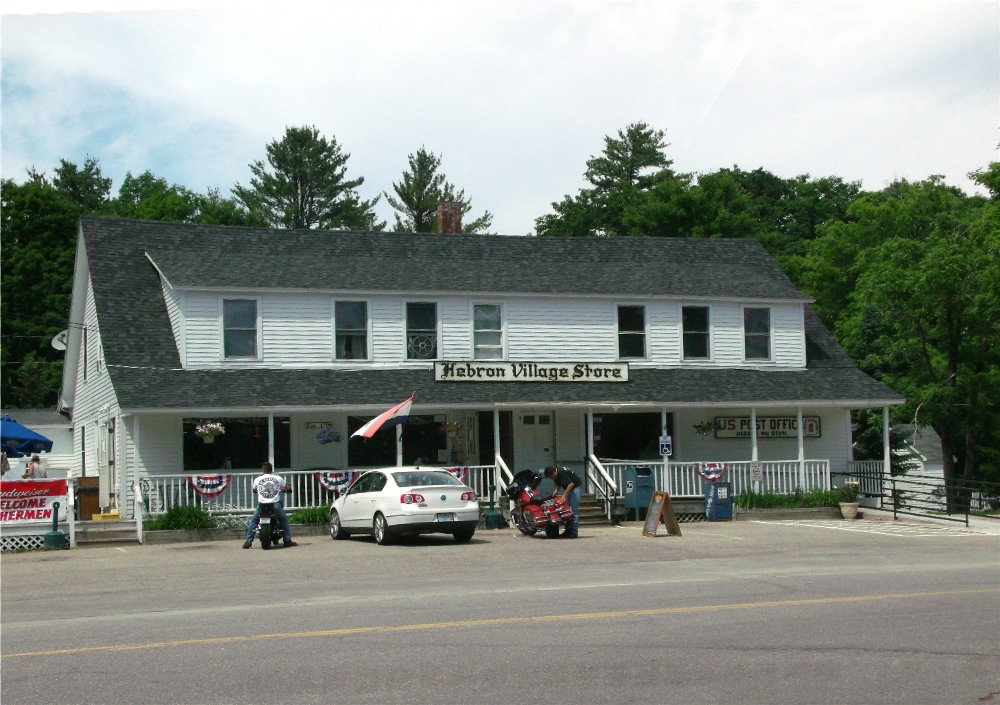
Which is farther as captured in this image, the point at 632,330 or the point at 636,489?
the point at 632,330

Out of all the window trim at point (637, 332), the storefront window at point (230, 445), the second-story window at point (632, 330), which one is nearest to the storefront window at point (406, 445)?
the storefront window at point (230, 445)

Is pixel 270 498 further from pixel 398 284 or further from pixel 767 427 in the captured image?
pixel 767 427

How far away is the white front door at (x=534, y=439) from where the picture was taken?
101 ft

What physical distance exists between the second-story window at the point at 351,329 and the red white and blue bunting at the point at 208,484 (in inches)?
184

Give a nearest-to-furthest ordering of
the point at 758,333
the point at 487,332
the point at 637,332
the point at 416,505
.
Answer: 1. the point at 416,505
2. the point at 487,332
3. the point at 637,332
4. the point at 758,333

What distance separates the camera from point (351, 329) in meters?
29.3

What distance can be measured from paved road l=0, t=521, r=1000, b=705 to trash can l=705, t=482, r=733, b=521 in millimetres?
8419

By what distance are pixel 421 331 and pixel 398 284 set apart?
1.30 metres

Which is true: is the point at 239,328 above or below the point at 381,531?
above

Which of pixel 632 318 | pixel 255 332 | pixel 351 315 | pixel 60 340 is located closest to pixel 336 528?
pixel 255 332

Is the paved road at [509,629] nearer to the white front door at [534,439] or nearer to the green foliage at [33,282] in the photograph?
the white front door at [534,439]

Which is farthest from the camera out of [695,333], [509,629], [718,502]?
[695,333]

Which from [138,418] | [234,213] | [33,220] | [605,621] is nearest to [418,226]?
[234,213]

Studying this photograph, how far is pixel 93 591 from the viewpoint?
15.9m
